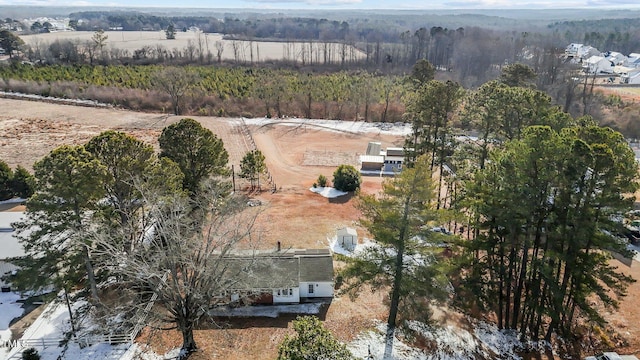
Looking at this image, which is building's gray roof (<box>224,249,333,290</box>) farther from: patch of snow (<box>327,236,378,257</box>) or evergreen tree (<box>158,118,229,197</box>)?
evergreen tree (<box>158,118,229,197</box>)

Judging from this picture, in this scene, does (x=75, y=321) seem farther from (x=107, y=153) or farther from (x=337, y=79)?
(x=337, y=79)

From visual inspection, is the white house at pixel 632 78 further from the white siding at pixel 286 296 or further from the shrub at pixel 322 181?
the white siding at pixel 286 296

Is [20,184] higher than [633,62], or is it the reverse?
[633,62]

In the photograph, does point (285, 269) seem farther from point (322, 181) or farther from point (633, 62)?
point (633, 62)

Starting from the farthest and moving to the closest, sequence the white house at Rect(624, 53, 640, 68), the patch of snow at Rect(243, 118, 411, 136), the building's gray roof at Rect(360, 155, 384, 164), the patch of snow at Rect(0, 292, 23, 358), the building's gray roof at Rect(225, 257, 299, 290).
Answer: the white house at Rect(624, 53, 640, 68) → the patch of snow at Rect(243, 118, 411, 136) → the building's gray roof at Rect(360, 155, 384, 164) → the building's gray roof at Rect(225, 257, 299, 290) → the patch of snow at Rect(0, 292, 23, 358)

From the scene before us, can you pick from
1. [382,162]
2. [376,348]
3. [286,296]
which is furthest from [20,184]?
[382,162]

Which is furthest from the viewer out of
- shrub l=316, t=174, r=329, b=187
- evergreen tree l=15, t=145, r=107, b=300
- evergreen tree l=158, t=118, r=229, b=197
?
shrub l=316, t=174, r=329, b=187

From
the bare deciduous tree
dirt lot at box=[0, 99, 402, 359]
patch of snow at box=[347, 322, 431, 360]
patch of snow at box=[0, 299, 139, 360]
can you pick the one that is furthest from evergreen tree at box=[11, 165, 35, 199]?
patch of snow at box=[347, 322, 431, 360]
